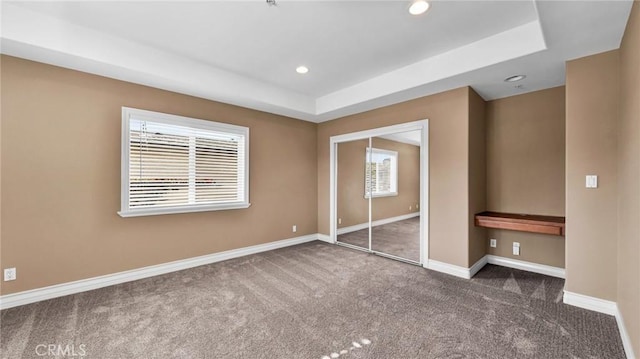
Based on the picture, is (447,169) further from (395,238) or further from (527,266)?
(395,238)

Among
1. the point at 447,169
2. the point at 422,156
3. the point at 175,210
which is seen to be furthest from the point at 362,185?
the point at 175,210

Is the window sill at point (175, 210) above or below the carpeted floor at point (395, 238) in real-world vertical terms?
above

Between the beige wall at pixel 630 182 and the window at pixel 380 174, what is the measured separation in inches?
109

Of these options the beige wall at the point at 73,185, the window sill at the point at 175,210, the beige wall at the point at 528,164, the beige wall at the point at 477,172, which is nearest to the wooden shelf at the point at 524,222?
the beige wall at the point at 477,172

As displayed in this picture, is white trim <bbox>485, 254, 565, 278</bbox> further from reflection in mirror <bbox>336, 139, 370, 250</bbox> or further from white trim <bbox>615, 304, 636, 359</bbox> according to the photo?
reflection in mirror <bbox>336, 139, 370, 250</bbox>

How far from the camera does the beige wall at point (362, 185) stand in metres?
4.19

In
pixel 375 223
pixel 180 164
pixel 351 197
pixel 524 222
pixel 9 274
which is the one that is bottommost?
pixel 9 274

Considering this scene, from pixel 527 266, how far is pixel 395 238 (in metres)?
1.98

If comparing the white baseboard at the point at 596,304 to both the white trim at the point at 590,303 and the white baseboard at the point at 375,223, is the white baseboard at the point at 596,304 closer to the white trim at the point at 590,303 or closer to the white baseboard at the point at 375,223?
the white trim at the point at 590,303

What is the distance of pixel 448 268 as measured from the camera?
352 cm

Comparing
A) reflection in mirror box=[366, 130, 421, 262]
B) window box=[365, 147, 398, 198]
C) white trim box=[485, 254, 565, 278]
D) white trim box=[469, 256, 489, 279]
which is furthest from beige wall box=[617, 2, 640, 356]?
window box=[365, 147, 398, 198]

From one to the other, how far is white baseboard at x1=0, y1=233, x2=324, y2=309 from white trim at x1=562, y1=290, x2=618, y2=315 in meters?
3.96

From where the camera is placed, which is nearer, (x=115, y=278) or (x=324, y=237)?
(x=115, y=278)

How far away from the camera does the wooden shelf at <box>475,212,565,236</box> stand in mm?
3041
